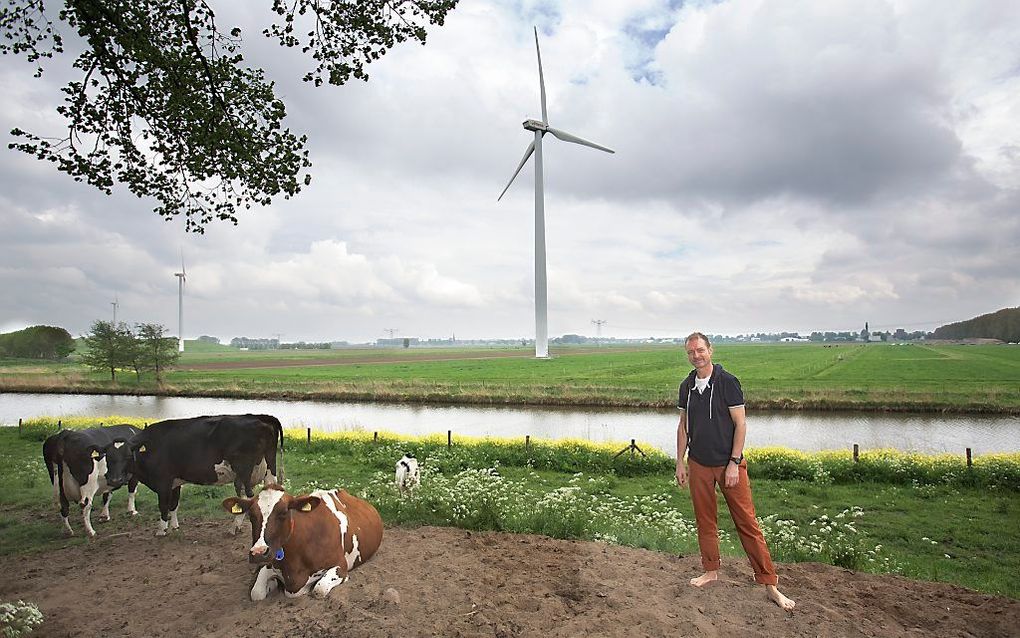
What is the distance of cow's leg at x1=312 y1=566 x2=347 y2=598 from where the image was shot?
5082 millimetres

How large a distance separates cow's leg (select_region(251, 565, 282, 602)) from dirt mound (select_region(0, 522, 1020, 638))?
0.12 m

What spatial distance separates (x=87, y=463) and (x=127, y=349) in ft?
144

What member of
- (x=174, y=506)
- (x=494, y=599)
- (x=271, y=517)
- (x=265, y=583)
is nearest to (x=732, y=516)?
(x=494, y=599)

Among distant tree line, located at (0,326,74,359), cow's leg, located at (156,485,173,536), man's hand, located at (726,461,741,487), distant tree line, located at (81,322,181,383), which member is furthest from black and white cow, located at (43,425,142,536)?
distant tree line, located at (0,326,74,359)

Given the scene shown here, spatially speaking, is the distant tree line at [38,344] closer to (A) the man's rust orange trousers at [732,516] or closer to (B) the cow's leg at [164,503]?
(B) the cow's leg at [164,503]

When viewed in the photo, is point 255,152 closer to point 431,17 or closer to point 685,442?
point 431,17

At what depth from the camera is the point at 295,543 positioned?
202 inches

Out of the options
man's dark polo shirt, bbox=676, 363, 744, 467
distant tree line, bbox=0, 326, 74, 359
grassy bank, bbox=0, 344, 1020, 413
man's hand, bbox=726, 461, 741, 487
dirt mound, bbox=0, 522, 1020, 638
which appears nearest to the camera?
dirt mound, bbox=0, 522, 1020, 638

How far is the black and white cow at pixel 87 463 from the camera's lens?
7.61 meters

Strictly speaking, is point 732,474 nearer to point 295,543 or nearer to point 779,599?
point 779,599

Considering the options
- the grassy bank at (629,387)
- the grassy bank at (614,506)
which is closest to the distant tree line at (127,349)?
the grassy bank at (629,387)

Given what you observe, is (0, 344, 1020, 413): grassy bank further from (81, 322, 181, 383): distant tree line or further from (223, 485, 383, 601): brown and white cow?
(223, 485, 383, 601): brown and white cow

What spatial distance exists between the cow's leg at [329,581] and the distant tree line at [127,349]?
47865 millimetres

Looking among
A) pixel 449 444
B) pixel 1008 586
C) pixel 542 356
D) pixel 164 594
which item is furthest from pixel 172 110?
pixel 542 356
